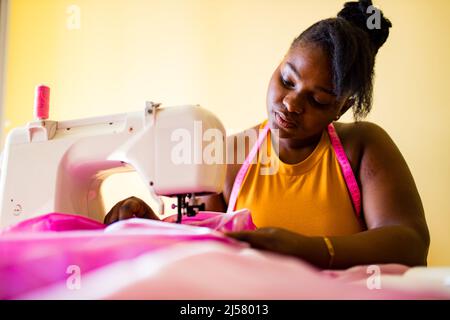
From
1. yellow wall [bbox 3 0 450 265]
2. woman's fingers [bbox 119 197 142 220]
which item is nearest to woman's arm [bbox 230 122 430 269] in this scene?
woman's fingers [bbox 119 197 142 220]

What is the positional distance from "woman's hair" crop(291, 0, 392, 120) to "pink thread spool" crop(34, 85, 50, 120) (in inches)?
22.3

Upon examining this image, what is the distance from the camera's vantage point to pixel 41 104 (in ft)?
3.31

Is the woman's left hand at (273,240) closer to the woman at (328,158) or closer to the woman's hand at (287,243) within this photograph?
the woman's hand at (287,243)

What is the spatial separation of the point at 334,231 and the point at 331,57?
15.4 inches

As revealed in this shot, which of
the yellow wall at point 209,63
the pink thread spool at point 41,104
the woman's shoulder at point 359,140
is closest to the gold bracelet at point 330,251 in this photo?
the woman's shoulder at point 359,140

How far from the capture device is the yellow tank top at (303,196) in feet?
3.70

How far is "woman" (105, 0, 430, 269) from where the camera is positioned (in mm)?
1009

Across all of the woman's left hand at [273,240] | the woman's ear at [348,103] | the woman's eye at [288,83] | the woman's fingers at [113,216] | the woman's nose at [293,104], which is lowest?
the woman's left hand at [273,240]

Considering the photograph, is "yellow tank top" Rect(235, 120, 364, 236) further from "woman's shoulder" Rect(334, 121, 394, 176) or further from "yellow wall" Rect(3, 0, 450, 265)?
"yellow wall" Rect(3, 0, 450, 265)

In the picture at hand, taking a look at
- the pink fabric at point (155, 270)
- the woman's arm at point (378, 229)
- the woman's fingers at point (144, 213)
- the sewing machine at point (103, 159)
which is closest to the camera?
the pink fabric at point (155, 270)

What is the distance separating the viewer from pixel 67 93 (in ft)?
6.63

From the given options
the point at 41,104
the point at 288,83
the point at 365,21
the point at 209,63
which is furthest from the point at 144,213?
the point at 209,63
